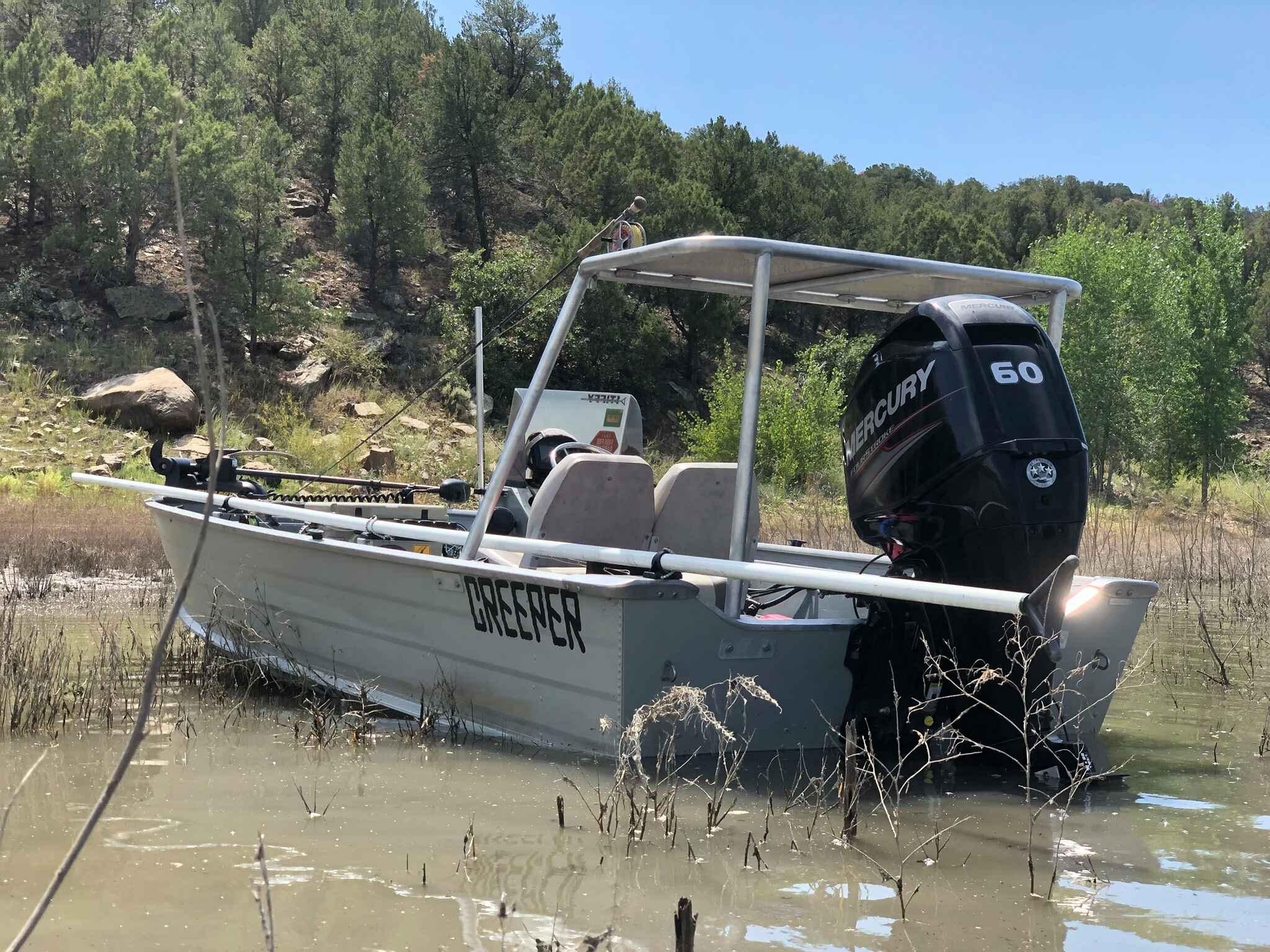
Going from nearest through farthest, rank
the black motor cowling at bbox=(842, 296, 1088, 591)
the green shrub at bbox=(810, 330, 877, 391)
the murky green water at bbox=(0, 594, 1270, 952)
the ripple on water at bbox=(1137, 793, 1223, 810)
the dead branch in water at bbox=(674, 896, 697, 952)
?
the dead branch in water at bbox=(674, 896, 697, 952) → the murky green water at bbox=(0, 594, 1270, 952) → the black motor cowling at bbox=(842, 296, 1088, 591) → the ripple on water at bbox=(1137, 793, 1223, 810) → the green shrub at bbox=(810, 330, 877, 391)

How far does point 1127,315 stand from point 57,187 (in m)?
31.5

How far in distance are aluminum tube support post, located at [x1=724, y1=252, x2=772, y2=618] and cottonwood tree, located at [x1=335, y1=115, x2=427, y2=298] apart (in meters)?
35.7

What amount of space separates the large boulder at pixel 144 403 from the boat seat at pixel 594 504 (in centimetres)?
2493

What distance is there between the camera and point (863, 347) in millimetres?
43906

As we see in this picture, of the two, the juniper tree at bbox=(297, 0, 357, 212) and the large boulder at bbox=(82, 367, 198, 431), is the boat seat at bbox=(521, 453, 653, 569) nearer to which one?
the large boulder at bbox=(82, 367, 198, 431)

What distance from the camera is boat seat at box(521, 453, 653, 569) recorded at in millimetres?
6758

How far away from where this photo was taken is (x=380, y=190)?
40469 mm

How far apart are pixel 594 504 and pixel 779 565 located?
4.37 feet

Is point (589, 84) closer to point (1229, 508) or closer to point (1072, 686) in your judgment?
point (1229, 508)

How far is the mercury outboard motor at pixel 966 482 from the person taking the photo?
518 centimetres

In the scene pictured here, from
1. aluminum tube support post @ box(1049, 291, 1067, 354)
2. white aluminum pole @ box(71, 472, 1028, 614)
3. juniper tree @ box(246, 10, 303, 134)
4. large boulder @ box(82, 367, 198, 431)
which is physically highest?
juniper tree @ box(246, 10, 303, 134)

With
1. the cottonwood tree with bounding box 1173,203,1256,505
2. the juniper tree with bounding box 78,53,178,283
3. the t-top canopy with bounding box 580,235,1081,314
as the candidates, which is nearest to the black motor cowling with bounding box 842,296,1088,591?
the t-top canopy with bounding box 580,235,1081,314

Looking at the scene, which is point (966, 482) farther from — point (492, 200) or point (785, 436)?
point (492, 200)

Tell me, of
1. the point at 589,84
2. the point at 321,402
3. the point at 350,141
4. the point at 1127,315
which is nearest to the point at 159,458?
the point at 321,402
